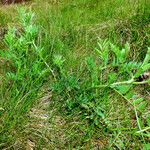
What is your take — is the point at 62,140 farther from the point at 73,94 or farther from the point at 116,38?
the point at 116,38

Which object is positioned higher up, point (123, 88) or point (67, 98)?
point (123, 88)

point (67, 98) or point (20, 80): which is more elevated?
point (20, 80)

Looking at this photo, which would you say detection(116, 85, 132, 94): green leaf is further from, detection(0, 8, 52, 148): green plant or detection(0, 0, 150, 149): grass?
detection(0, 8, 52, 148): green plant

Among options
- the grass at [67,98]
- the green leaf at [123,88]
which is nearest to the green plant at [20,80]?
the grass at [67,98]

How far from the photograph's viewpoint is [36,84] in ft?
10.2

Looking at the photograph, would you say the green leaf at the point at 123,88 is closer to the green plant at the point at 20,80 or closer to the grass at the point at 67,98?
the grass at the point at 67,98

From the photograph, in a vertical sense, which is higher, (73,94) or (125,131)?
(73,94)

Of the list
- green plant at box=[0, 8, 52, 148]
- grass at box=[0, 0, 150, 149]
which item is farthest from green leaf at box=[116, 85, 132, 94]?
green plant at box=[0, 8, 52, 148]

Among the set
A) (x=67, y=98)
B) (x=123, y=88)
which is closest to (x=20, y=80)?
(x=67, y=98)

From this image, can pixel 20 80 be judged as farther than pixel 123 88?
Yes

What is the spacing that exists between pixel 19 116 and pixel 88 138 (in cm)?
50

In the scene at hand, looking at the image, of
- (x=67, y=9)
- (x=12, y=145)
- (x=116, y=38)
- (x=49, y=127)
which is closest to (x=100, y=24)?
(x=116, y=38)

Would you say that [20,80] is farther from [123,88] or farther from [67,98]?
[123,88]

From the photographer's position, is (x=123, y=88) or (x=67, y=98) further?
(x=67, y=98)
